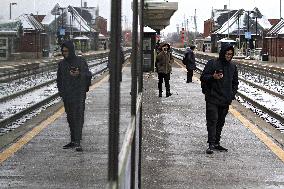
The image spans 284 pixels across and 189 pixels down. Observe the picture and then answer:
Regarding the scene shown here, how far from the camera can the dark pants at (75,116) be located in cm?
280

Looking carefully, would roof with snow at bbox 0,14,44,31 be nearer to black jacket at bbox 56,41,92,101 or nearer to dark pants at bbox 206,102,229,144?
black jacket at bbox 56,41,92,101

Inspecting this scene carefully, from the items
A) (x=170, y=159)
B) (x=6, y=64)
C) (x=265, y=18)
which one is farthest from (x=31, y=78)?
(x=265, y=18)

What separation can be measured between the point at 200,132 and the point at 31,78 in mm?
7186

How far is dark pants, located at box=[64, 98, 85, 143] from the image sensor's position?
280cm

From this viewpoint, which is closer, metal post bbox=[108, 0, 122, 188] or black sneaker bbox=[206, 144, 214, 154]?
metal post bbox=[108, 0, 122, 188]

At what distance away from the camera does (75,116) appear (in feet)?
8.94

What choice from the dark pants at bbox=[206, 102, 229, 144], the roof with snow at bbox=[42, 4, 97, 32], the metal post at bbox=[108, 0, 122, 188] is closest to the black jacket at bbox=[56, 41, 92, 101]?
the roof with snow at bbox=[42, 4, 97, 32]

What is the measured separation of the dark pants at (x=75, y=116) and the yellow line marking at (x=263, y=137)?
473 centimetres

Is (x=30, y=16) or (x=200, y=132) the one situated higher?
(x=30, y=16)

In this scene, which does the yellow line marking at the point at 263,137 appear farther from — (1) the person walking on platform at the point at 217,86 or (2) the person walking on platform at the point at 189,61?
(2) the person walking on platform at the point at 189,61

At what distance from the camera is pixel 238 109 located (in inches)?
550

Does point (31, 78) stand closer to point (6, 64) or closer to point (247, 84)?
point (6, 64)

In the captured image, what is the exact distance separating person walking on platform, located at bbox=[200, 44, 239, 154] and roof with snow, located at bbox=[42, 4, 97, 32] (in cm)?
571

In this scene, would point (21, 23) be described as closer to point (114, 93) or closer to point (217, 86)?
point (114, 93)
